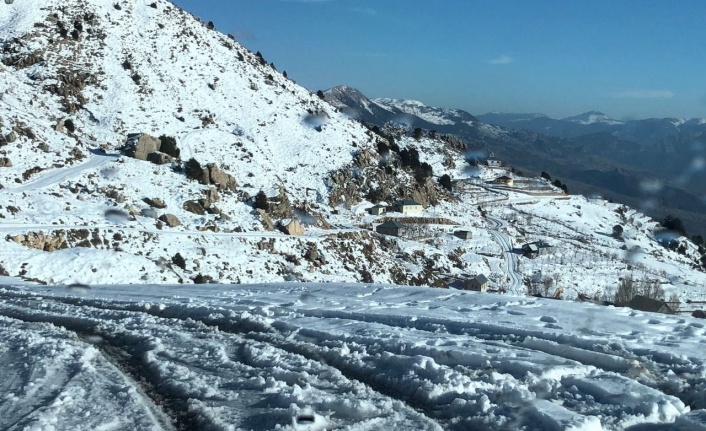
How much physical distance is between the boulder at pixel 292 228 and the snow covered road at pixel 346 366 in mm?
29353

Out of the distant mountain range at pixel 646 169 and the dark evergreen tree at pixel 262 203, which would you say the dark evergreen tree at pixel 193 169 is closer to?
the dark evergreen tree at pixel 262 203

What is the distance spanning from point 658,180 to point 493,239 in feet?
204

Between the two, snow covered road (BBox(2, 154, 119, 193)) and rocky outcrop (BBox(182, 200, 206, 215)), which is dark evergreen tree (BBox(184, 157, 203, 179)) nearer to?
rocky outcrop (BBox(182, 200, 206, 215))

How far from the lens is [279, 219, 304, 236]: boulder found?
139 ft

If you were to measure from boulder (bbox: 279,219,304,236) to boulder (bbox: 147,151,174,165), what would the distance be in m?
10.3

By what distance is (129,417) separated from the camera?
6.36 metres

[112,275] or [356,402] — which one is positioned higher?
[356,402]

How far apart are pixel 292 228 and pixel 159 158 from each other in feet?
39.4

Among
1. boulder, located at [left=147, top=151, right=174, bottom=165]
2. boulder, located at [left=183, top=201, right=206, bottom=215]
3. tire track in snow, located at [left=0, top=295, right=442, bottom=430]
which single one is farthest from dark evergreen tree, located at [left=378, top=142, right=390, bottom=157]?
tire track in snow, located at [left=0, top=295, right=442, bottom=430]

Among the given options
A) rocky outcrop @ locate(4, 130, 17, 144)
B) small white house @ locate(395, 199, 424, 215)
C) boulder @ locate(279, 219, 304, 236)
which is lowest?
small white house @ locate(395, 199, 424, 215)

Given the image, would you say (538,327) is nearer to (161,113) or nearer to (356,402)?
(356,402)

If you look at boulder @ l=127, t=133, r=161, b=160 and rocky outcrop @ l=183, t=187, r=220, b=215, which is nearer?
rocky outcrop @ l=183, t=187, r=220, b=215

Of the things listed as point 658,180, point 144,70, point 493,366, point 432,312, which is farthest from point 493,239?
point 658,180

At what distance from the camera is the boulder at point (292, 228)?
42375 millimetres
